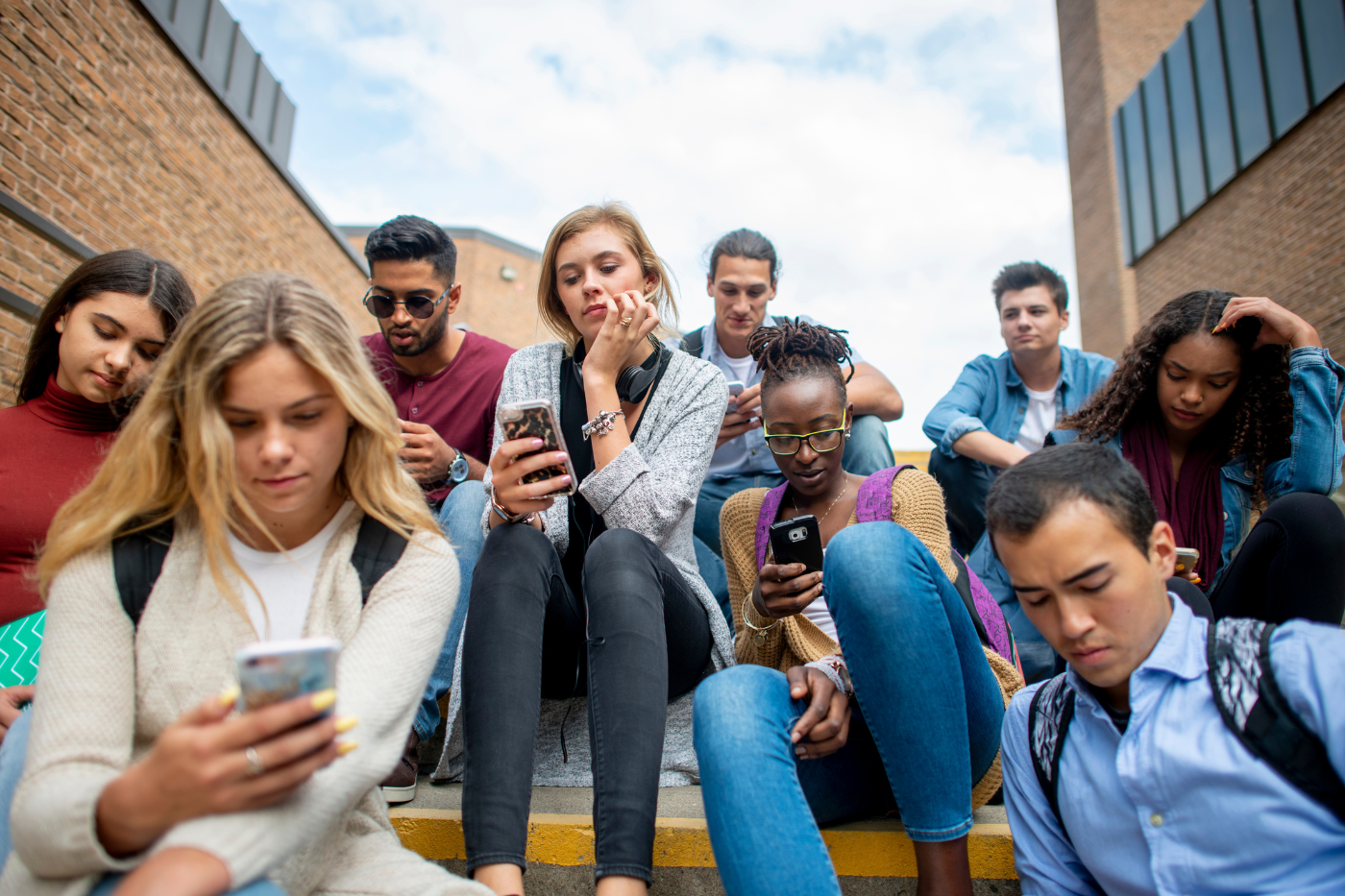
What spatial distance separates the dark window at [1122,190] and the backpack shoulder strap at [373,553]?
1539 centimetres

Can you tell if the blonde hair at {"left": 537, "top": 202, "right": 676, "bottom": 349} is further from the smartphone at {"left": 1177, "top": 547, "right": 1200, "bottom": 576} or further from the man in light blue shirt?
the smartphone at {"left": 1177, "top": 547, "right": 1200, "bottom": 576}

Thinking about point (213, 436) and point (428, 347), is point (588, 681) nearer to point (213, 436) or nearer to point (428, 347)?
point (213, 436)

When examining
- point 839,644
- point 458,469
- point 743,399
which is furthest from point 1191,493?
point 458,469

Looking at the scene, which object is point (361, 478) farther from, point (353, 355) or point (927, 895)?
point (927, 895)

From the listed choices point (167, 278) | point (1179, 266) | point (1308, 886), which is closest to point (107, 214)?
point (167, 278)

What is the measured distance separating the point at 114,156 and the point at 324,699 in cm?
705

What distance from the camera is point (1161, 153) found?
12.7 metres

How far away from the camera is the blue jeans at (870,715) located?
4.11 ft

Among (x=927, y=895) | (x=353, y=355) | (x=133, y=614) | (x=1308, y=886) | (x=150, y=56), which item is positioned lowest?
(x=927, y=895)

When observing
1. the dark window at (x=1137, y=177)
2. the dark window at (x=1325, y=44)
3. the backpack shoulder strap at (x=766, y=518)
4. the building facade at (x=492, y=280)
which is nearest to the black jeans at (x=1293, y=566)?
the backpack shoulder strap at (x=766, y=518)

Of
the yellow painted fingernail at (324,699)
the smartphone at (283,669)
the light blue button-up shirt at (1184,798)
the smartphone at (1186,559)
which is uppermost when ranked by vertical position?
the smartphone at (1186,559)

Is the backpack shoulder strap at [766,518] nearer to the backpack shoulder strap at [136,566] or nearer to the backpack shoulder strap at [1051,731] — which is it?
the backpack shoulder strap at [1051,731]

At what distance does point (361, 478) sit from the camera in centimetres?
142

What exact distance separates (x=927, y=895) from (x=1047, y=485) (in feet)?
2.55
